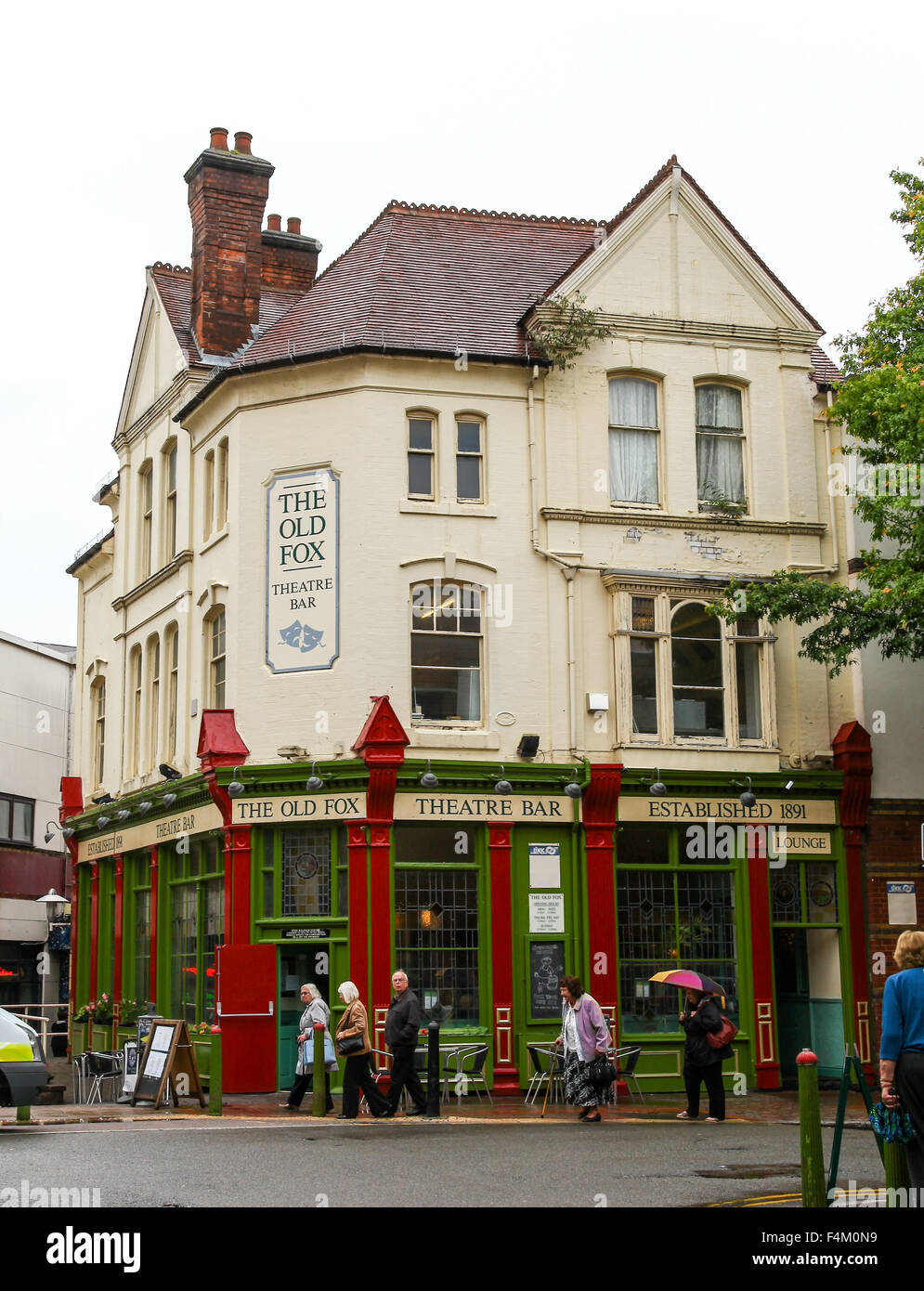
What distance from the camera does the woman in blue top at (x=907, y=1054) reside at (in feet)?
31.4

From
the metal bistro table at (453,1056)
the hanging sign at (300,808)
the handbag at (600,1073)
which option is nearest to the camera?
the handbag at (600,1073)

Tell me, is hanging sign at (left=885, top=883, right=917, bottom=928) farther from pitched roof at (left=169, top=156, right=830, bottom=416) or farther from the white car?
the white car

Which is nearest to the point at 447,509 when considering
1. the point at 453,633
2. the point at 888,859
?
the point at 453,633

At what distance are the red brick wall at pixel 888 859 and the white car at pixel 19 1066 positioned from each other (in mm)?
12702

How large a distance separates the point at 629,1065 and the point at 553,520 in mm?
8033

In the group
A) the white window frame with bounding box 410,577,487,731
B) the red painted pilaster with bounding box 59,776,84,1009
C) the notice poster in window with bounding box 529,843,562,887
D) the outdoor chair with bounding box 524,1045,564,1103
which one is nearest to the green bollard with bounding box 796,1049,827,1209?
the outdoor chair with bounding box 524,1045,564,1103

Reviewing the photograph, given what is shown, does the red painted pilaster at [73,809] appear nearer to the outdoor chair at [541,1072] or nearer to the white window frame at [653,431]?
the outdoor chair at [541,1072]

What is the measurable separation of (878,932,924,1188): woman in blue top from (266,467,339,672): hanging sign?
1419 centimetres

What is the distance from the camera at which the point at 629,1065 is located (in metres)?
20.8

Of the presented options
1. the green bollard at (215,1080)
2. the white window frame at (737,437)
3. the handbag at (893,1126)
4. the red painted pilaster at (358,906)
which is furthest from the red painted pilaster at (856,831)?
the handbag at (893,1126)

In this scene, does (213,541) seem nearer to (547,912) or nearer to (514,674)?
(514,674)

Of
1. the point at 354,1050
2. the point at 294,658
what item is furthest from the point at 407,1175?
the point at 294,658

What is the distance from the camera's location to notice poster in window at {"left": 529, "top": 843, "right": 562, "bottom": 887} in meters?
23.1

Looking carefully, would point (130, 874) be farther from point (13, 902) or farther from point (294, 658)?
Result: point (13, 902)
